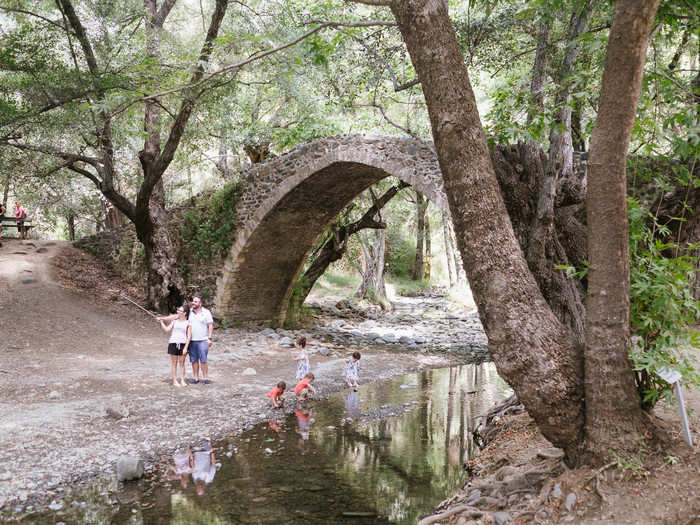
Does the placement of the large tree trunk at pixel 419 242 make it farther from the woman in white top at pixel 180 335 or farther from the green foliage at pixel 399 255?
the woman in white top at pixel 180 335

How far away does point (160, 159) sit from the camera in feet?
34.3

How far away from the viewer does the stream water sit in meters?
4.04

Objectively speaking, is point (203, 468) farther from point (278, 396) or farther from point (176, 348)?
Result: point (176, 348)

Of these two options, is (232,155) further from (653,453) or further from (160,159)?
(653,453)

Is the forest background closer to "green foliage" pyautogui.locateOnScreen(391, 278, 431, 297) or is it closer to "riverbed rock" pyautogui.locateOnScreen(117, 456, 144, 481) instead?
"riverbed rock" pyautogui.locateOnScreen(117, 456, 144, 481)

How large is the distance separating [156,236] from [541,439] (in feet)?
31.2

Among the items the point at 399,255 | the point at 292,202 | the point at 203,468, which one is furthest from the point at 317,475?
the point at 399,255

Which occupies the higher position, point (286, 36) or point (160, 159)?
point (286, 36)

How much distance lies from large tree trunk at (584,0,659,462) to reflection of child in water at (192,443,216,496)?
9.82 ft

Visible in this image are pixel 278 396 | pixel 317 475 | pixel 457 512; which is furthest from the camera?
pixel 278 396

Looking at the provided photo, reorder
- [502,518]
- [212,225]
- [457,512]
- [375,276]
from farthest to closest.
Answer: [375,276] < [212,225] < [457,512] < [502,518]

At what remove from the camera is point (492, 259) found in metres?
3.23

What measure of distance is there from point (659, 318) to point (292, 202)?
29.2 feet

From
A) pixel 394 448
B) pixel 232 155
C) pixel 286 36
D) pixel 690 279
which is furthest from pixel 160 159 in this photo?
pixel 690 279
